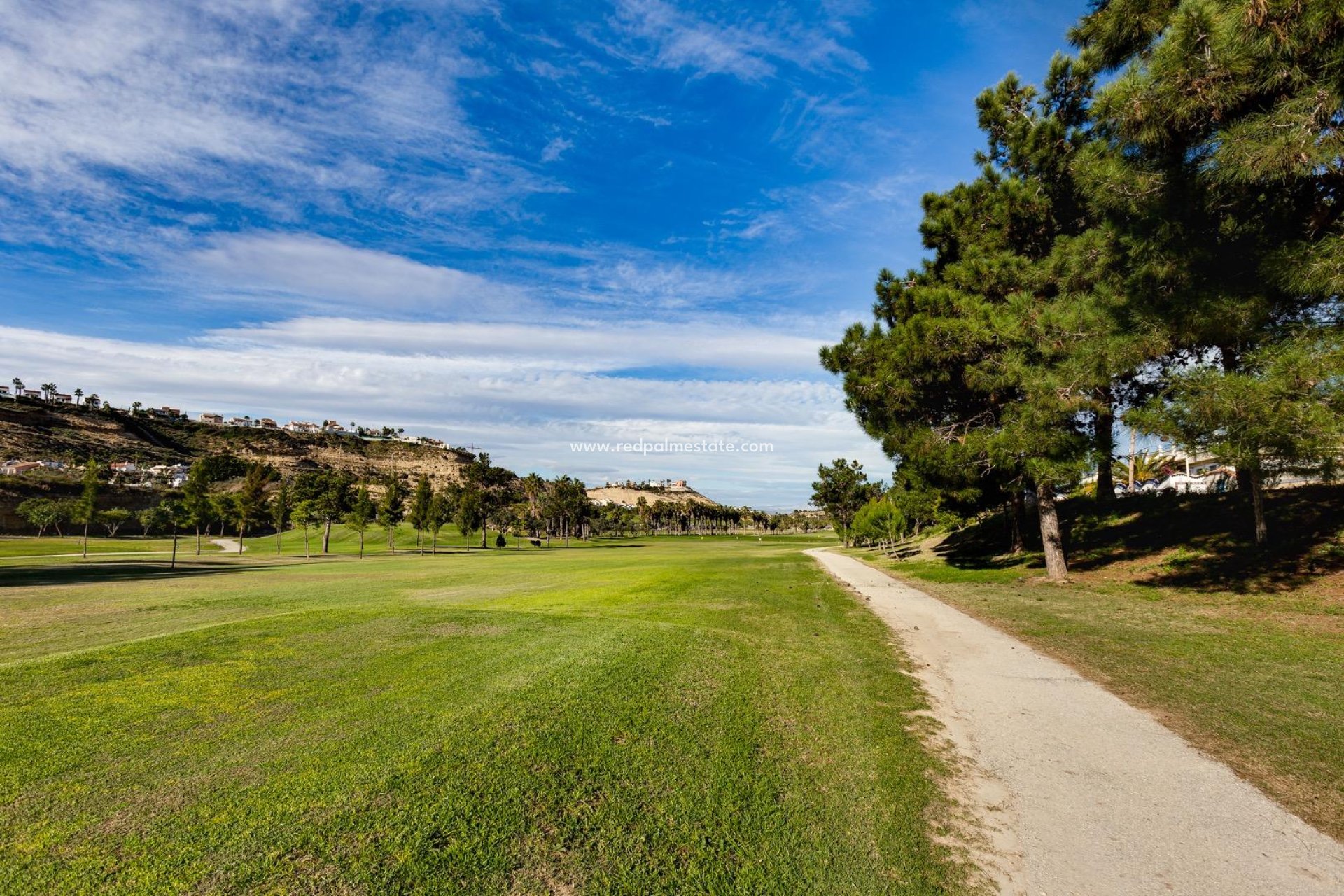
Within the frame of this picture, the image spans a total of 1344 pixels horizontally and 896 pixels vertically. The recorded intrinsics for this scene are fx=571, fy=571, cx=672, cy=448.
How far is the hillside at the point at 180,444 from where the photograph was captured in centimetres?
10212

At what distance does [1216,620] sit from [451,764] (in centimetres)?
1454

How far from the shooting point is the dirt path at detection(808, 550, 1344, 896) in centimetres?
368

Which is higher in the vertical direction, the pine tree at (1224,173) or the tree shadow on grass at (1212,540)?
the pine tree at (1224,173)

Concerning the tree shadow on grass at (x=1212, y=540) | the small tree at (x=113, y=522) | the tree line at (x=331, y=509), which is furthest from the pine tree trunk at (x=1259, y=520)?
the small tree at (x=113, y=522)

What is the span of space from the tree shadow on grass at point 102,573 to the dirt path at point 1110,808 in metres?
26.1

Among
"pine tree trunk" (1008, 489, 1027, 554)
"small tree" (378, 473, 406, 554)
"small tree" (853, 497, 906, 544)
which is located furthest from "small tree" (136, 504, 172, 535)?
"pine tree trunk" (1008, 489, 1027, 554)

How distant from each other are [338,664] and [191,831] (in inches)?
147

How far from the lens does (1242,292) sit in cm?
1142

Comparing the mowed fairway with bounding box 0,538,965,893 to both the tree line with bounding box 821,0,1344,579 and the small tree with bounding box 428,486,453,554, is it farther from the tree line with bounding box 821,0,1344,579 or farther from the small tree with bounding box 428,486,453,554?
the small tree with bounding box 428,486,453,554

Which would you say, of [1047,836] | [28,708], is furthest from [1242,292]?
[28,708]

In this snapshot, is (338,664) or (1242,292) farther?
(1242,292)

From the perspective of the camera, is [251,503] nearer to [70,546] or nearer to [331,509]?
[331,509]

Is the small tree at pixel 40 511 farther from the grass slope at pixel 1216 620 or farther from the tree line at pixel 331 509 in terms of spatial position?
the grass slope at pixel 1216 620

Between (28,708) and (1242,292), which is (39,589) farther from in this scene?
(1242,292)
